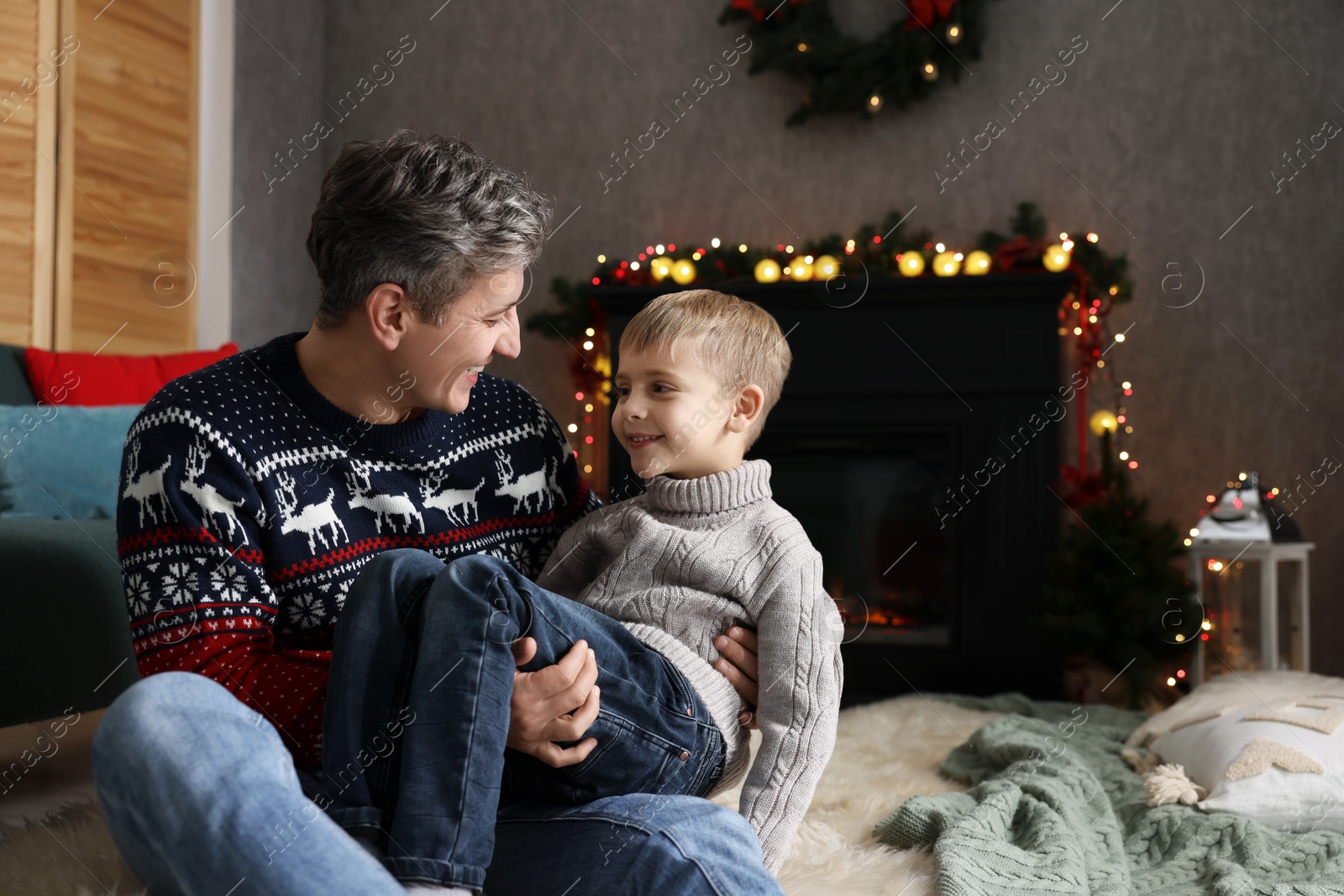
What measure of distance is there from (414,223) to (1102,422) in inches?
98.1

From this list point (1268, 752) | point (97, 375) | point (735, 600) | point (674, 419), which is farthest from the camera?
point (97, 375)

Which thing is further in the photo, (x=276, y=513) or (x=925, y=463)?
(x=925, y=463)

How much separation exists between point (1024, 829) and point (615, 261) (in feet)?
7.91

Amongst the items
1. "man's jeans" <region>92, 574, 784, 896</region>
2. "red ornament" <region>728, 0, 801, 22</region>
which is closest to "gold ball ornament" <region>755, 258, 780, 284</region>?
"red ornament" <region>728, 0, 801, 22</region>

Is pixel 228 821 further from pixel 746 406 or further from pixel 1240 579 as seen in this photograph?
pixel 1240 579

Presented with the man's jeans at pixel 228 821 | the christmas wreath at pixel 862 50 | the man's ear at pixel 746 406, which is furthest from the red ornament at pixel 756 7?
the man's jeans at pixel 228 821

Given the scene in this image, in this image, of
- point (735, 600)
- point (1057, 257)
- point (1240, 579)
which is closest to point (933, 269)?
point (1057, 257)

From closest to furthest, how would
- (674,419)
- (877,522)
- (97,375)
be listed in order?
(674,419)
(97,375)
(877,522)

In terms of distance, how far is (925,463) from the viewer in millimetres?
3129

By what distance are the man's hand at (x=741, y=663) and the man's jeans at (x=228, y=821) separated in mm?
248

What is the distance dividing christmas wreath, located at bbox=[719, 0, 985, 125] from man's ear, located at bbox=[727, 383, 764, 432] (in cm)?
224

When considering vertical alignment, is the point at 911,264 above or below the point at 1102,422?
above

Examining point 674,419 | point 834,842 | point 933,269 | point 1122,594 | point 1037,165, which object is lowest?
point 834,842

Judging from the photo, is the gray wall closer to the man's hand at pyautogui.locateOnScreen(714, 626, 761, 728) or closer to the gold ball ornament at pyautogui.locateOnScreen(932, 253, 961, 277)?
the gold ball ornament at pyautogui.locateOnScreen(932, 253, 961, 277)
